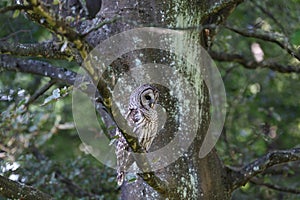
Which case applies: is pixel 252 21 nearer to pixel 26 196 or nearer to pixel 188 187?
pixel 188 187

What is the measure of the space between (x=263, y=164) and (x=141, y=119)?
823 millimetres

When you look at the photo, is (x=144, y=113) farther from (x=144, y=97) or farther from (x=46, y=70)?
(x=46, y=70)

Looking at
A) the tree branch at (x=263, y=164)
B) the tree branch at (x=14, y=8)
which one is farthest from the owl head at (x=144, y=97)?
the tree branch at (x=14, y=8)

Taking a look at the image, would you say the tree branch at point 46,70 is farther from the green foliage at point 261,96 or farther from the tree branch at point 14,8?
Result: the green foliage at point 261,96

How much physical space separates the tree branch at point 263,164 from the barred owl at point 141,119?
536 mm

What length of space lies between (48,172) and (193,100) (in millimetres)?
2053

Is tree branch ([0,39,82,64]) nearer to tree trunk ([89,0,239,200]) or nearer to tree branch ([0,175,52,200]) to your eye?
tree trunk ([89,0,239,200])

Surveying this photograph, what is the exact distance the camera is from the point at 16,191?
286cm

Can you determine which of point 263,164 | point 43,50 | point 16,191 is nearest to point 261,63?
point 263,164

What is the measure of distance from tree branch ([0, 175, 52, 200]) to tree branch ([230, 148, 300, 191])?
1.11 meters

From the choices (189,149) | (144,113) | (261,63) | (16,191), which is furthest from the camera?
(261,63)

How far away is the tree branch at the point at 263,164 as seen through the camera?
3309 millimetres

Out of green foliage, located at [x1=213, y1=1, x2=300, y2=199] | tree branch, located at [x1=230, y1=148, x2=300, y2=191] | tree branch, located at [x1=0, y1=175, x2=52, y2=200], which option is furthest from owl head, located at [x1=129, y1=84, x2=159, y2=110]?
green foliage, located at [x1=213, y1=1, x2=300, y2=199]

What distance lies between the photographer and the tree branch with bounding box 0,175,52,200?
281 centimetres
